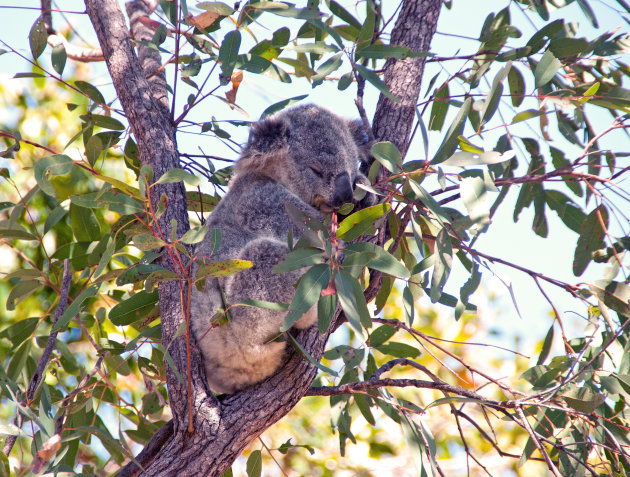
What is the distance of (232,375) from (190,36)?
1.19 metres

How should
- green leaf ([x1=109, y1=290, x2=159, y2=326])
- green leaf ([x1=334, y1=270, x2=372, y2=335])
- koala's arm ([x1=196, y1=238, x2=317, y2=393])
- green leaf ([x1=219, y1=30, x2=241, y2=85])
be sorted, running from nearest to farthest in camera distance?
green leaf ([x1=334, y1=270, x2=372, y2=335])
green leaf ([x1=219, y1=30, x2=241, y2=85])
koala's arm ([x1=196, y1=238, x2=317, y2=393])
green leaf ([x1=109, y1=290, x2=159, y2=326])

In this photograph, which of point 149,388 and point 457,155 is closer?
point 457,155

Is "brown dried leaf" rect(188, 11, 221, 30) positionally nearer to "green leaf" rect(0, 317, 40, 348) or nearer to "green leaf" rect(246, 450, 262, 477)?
"green leaf" rect(0, 317, 40, 348)

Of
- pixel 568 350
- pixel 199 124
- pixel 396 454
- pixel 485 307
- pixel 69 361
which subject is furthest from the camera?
pixel 485 307

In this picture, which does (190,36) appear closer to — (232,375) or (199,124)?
(199,124)

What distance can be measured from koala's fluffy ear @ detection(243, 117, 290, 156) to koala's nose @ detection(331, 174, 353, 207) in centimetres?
29

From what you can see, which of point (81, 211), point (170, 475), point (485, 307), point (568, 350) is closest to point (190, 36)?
point (81, 211)

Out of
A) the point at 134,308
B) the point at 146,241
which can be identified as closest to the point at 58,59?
the point at 134,308

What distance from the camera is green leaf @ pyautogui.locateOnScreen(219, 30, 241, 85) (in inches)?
68.2

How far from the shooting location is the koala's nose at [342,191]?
7.29 ft

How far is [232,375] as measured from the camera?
2.00 meters

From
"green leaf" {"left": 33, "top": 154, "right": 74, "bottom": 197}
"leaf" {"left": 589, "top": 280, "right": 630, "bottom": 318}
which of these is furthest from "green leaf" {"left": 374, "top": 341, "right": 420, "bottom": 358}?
"green leaf" {"left": 33, "top": 154, "right": 74, "bottom": 197}

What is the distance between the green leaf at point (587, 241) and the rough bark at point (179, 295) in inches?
29.4

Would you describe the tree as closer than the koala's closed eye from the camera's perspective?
Yes
